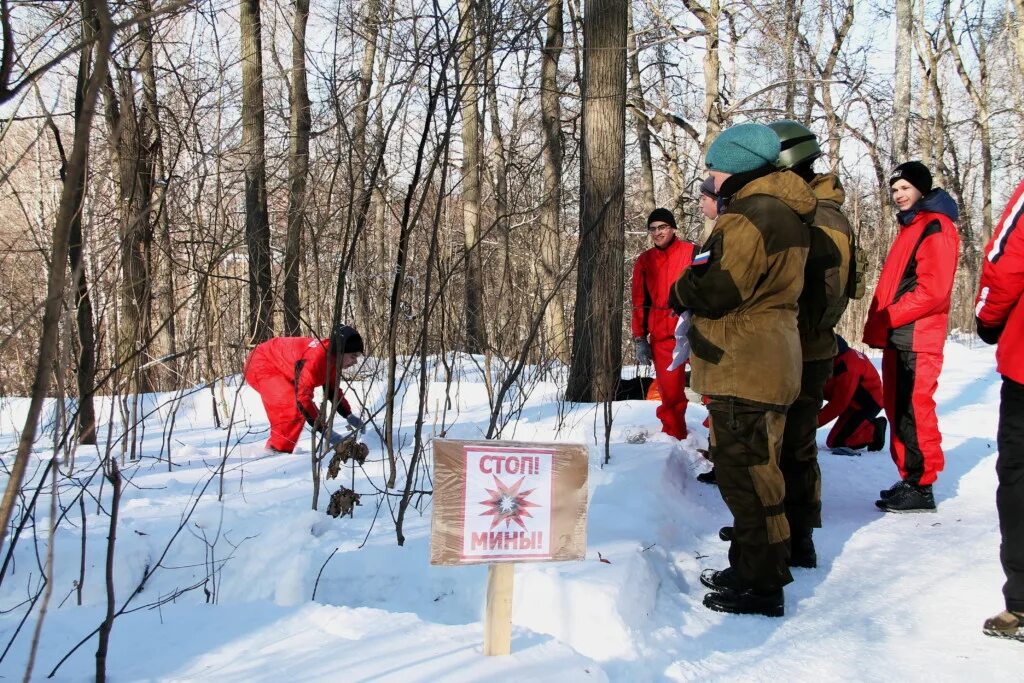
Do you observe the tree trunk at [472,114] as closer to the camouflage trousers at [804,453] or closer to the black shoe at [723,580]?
the camouflage trousers at [804,453]

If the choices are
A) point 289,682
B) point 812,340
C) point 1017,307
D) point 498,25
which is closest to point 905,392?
point 812,340

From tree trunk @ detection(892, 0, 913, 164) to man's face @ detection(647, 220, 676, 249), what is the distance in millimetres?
11243

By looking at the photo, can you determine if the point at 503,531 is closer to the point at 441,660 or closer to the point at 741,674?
the point at 441,660

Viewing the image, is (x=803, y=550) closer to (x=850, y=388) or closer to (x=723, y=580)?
(x=723, y=580)

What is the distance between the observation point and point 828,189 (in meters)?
3.22

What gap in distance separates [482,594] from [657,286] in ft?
9.76

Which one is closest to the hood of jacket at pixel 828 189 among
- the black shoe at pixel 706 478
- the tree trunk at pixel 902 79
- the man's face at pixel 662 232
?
the black shoe at pixel 706 478

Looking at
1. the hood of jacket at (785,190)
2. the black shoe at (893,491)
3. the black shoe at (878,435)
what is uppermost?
the hood of jacket at (785,190)

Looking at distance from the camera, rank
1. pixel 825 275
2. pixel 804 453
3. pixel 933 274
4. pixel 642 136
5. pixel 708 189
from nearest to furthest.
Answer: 1. pixel 825 275
2. pixel 804 453
3. pixel 708 189
4. pixel 933 274
5. pixel 642 136

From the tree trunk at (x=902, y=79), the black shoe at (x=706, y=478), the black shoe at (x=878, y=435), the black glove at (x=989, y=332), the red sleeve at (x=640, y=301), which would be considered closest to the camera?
the black glove at (x=989, y=332)

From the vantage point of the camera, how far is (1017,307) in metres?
2.49

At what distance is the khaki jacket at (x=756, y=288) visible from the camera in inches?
102

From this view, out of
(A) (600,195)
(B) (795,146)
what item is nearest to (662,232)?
(A) (600,195)

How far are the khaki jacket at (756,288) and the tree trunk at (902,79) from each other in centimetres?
1350
